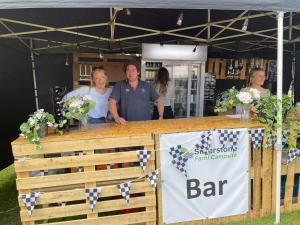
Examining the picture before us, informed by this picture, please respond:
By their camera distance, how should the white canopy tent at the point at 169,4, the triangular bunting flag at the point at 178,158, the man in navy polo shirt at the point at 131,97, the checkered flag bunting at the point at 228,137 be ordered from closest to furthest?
the white canopy tent at the point at 169,4 → the triangular bunting flag at the point at 178,158 → the checkered flag bunting at the point at 228,137 → the man in navy polo shirt at the point at 131,97

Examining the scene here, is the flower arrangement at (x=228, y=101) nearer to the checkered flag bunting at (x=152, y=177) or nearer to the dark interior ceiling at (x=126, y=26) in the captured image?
the checkered flag bunting at (x=152, y=177)

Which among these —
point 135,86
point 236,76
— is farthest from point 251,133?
point 236,76

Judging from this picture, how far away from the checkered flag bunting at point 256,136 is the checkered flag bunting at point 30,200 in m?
2.11

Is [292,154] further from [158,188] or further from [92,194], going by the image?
[92,194]

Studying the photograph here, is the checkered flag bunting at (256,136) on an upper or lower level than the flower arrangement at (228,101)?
lower

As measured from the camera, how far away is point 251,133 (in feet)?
9.82

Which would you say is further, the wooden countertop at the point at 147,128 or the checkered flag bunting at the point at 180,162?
the checkered flag bunting at the point at 180,162

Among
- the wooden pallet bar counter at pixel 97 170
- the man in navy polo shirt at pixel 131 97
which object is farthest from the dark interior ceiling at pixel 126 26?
the wooden pallet bar counter at pixel 97 170

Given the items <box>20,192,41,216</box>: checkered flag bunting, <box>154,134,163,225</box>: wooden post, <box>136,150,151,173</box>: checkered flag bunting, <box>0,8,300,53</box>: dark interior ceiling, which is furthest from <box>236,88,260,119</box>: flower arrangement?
<box>20,192,41,216</box>: checkered flag bunting

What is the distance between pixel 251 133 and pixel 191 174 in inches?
29.4

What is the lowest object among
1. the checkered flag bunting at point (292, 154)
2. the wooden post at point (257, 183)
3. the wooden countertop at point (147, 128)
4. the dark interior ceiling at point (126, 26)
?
the wooden post at point (257, 183)

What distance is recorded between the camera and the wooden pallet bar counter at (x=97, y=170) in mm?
2521

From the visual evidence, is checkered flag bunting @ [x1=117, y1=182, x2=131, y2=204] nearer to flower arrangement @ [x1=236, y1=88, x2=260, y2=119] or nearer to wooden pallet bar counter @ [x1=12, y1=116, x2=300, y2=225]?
wooden pallet bar counter @ [x1=12, y1=116, x2=300, y2=225]

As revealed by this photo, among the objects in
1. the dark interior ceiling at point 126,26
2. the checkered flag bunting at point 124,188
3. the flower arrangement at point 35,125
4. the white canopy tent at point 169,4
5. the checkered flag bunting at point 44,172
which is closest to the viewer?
the white canopy tent at point 169,4
